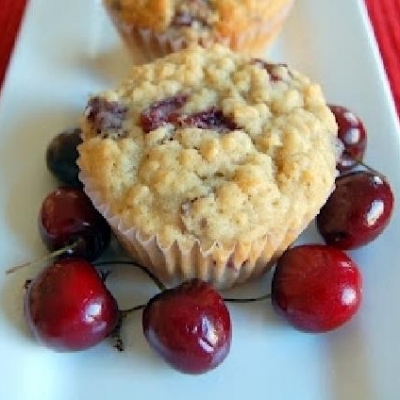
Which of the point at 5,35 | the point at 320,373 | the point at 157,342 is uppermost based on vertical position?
the point at 5,35

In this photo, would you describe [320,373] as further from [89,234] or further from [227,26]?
[227,26]

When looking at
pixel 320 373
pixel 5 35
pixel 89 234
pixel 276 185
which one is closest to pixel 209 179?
pixel 276 185

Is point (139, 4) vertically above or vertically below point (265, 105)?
above

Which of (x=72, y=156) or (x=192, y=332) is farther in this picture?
(x=72, y=156)

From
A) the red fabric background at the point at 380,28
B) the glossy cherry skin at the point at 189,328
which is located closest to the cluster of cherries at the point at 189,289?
the glossy cherry skin at the point at 189,328

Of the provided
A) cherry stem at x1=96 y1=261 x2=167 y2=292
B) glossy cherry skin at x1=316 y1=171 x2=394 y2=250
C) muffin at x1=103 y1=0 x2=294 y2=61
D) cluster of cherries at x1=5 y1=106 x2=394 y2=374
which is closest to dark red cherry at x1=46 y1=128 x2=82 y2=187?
cluster of cherries at x1=5 y1=106 x2=394 y2=374

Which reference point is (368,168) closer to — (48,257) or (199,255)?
(199,255)

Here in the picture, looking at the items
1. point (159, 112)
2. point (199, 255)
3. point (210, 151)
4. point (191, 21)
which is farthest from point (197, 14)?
point (199, 255)
